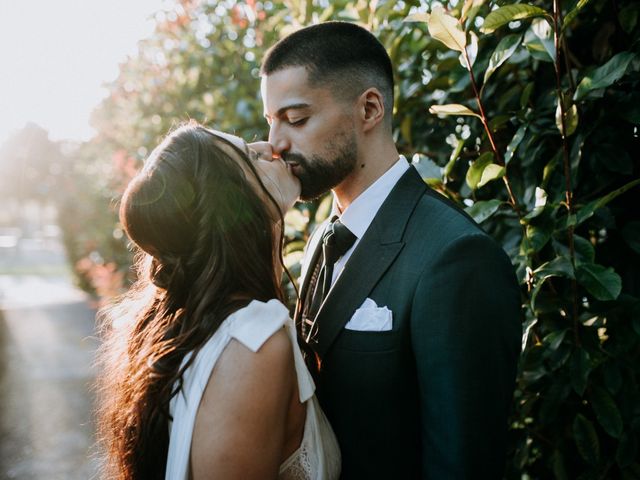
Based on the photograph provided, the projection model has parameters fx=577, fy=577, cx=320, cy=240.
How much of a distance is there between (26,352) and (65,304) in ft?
17.1

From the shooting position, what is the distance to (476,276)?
1.42 m

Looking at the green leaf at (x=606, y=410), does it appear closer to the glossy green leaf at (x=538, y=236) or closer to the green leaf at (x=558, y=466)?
the green leaf at (x=558, y=466)

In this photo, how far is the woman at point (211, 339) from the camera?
133 cm

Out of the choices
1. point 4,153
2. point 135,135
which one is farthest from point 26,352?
point 4,153

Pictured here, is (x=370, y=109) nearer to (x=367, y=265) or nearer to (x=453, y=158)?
(x=453, y=158)

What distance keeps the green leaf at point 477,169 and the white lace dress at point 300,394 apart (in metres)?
0.69

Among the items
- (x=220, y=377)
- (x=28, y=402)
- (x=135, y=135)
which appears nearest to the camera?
(x=220, y=377)

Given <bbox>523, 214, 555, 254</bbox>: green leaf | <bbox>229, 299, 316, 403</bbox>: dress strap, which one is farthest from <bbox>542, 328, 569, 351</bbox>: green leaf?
<bbox>229, 299, 316, 403</bbox>: dress strap

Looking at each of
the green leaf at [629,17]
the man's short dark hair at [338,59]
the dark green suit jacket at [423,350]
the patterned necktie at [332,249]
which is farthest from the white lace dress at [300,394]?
the green leaf at [629,17]

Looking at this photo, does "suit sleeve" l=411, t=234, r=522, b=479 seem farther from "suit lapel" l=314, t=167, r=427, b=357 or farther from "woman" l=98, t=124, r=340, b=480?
"woman" l=98, t=124, r=340, b=480

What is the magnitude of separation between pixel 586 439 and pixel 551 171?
0.83 meters

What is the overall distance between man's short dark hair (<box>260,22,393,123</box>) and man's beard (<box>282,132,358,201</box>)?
0.16 metres

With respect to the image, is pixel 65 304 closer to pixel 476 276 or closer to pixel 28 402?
pixel 28 402

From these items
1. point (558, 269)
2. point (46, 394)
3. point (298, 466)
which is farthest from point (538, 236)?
point (46, 394)
